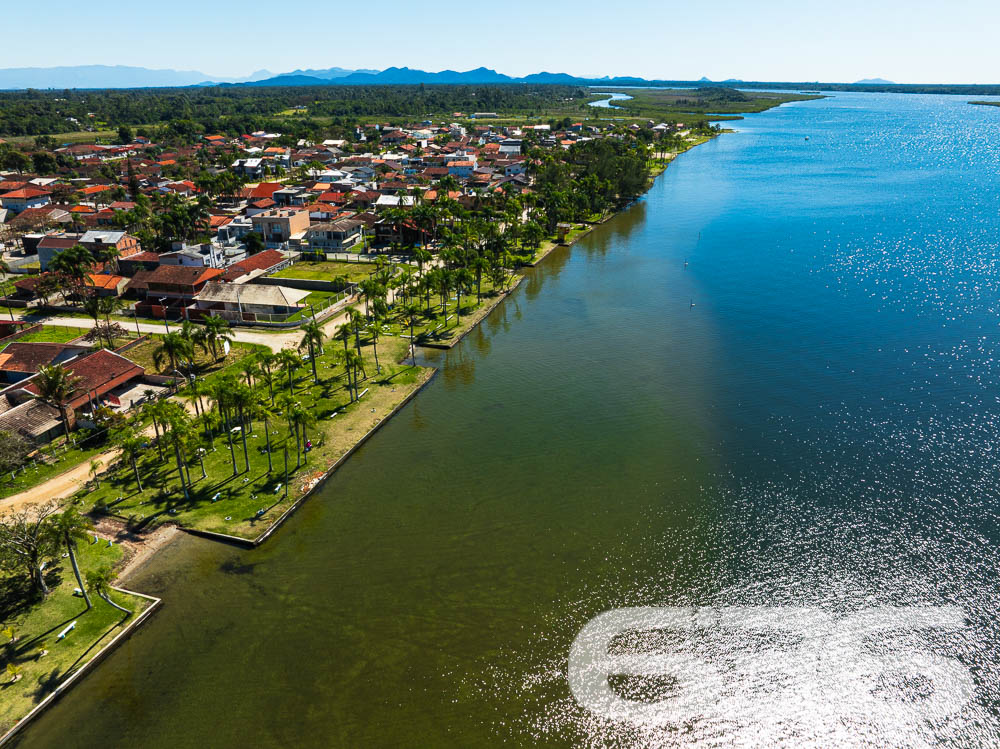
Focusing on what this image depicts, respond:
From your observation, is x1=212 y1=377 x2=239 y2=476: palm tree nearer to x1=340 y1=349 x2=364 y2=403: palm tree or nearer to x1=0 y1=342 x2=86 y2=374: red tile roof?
x1=340 y1=349 x2=364 y2=403: palm tree

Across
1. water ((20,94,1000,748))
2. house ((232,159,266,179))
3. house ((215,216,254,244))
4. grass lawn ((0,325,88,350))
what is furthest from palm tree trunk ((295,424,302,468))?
house ((232,159,266,179))

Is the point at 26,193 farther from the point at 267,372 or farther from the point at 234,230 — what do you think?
the point at 267,372

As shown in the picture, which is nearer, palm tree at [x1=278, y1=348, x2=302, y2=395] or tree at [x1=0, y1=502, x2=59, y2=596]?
tree at [x1=0, y1=502, x2=59, y2=596]

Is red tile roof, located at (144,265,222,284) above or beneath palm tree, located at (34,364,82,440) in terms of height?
above

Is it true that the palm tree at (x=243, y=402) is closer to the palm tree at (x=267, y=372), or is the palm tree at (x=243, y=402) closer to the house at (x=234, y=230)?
the palm tree at (x=267, y=372)

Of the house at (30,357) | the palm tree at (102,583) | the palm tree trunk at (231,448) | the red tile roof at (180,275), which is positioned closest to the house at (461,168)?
the red tile roof at (180,275)

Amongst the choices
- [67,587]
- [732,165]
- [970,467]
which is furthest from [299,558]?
[732,165]

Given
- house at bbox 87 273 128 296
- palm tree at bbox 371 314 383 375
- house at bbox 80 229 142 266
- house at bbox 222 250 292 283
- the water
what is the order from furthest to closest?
house at bbox 80 229 142 266, house at bbox 222 250 292 283, house at bbox 87 273 128 296, palm tree at bbox 371 314 383 375, the water
